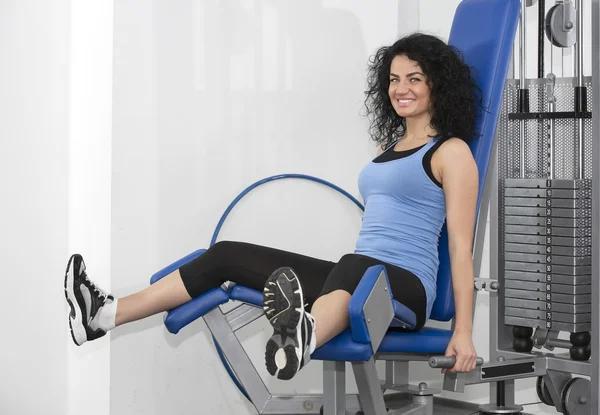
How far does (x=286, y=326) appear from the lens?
1.62 metres

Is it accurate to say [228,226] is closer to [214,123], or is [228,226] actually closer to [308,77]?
[214,123]

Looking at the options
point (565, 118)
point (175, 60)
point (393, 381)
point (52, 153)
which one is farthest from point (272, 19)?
point (393, 381)

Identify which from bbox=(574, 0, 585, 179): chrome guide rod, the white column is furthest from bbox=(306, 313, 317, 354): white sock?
the white column

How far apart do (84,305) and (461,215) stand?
96 centimetres

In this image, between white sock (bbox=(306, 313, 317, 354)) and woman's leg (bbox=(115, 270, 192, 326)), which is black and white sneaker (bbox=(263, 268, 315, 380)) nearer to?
white sock (bbox=(306, 313, 317, 354))

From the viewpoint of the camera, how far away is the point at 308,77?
9.55 ft

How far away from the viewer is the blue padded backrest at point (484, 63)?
83.4 inches

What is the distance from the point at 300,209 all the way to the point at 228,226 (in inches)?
11.2

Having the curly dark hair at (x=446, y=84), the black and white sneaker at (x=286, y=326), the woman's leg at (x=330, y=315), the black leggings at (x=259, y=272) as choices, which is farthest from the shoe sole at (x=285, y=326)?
the curly dark hair at (x=446, y=84)

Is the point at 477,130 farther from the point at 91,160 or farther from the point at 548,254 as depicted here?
the point at 91,160

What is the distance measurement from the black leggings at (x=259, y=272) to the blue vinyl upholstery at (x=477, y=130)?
0.11 feet

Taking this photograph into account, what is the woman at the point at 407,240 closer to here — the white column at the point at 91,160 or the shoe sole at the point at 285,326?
the shoe sole at the point at 285,326

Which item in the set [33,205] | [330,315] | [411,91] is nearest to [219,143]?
[33,205]

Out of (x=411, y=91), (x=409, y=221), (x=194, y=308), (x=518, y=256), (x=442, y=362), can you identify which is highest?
(x=411, y=91)
